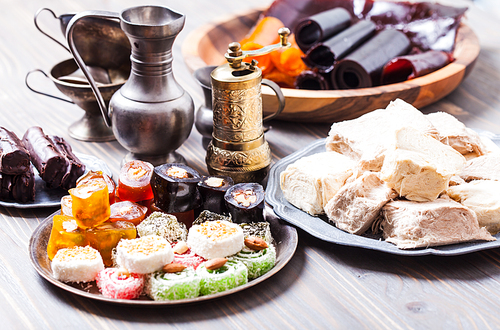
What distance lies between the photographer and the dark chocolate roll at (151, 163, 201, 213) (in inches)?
43.7

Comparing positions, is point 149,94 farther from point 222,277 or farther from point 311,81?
point 311,81

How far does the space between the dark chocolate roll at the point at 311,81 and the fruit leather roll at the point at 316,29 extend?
0.20 m

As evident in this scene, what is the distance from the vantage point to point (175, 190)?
1107 mm

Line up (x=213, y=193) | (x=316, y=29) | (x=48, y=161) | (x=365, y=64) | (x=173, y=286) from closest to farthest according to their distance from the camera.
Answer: (x=173, y=286), (x=213, y=193), (x=48, y=161), (x=365, y=64), (x=316, y=29)

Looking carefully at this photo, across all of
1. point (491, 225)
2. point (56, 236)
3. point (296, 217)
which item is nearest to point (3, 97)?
point (56, 236)

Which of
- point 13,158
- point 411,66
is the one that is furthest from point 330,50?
point 13,158

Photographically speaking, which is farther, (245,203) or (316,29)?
(316,29)

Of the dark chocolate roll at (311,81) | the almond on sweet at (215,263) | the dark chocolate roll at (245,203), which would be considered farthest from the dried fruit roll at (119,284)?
the dark chocolate roll at (311,81)

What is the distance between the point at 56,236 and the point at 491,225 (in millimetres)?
931

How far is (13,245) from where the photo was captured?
1139 mm

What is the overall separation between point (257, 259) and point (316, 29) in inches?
49.4

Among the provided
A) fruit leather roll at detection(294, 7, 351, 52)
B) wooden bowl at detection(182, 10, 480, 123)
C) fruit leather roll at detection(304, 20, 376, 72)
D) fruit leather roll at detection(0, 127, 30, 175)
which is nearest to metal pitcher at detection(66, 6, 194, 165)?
fruit leather roll at detection(0, 127, 30, 175)

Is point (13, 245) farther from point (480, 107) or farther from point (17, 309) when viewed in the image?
point (480, 107)

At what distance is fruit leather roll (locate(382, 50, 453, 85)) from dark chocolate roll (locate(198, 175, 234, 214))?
3.03ft
